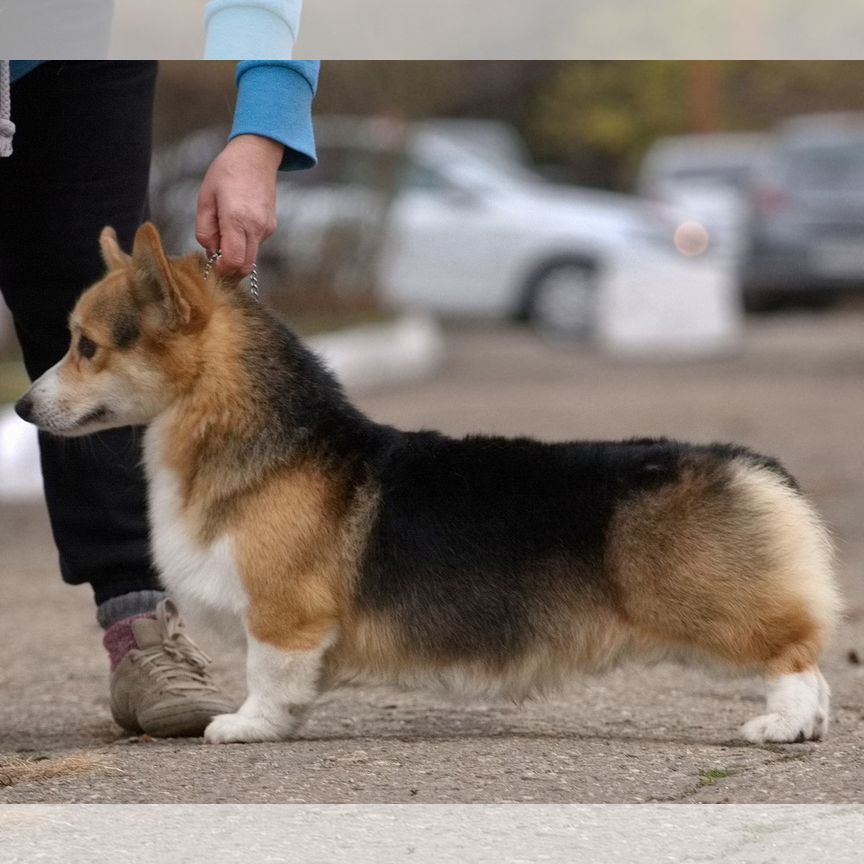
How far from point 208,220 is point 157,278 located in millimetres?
228

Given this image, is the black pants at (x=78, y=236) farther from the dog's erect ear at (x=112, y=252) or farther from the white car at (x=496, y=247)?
the white car at (x=496, y=247)

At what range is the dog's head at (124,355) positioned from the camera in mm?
3996

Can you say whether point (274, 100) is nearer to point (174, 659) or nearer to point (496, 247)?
point (174, 659)

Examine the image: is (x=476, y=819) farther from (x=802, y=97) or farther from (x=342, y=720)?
(x=802, y=97)

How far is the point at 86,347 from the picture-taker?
13.3ft

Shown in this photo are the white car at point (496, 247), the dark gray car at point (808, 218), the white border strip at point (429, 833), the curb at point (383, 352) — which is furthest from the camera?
the dark gray car at point (808, 218)

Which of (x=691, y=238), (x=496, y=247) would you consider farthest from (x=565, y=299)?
(x=691, y=238)

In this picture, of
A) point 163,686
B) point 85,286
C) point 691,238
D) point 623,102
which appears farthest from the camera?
point 623,102

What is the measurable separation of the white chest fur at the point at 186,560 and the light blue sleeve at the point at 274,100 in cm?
74

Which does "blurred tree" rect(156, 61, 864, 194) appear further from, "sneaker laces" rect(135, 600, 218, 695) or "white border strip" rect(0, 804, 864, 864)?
"white border strip" rect(0, 804, 864, 864)

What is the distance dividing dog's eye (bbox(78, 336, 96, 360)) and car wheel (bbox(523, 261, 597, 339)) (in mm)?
15234

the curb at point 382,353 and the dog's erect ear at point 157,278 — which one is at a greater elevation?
the curb at point 382,353


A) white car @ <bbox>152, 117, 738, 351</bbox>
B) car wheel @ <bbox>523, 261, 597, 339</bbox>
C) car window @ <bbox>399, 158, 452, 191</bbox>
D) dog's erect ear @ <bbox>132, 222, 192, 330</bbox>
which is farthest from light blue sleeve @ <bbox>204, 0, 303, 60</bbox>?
car wheel @ <bbox>523, 261, 597, 339</bbox>

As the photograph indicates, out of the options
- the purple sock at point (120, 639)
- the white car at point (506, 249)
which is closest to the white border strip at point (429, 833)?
the purple sock at point (120, 639)
